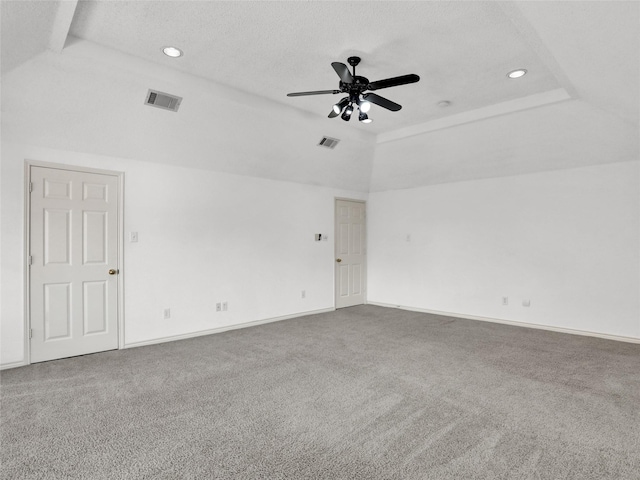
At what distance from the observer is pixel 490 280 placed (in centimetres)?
582

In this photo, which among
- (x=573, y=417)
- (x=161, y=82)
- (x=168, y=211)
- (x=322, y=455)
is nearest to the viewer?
(x=322, y=455)

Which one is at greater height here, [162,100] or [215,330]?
[162,100]

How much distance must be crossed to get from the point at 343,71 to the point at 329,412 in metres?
2.67

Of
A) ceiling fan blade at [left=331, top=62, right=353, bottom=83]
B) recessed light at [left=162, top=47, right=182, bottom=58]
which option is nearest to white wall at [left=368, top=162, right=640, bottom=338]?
ceiling fan blade at [left=331, top=62, right=353, bottom=83]

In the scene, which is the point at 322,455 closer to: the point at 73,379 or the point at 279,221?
the point at 73,379

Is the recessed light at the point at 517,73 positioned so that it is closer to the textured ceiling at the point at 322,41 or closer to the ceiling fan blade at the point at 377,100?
the textured ceiling at the point at 322,41

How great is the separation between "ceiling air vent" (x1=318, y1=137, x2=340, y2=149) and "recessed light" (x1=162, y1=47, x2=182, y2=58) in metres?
2.47

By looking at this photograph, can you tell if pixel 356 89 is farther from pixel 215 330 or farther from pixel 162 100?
pixel 215 330

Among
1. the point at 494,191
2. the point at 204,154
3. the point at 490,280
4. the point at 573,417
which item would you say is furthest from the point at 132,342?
the point at 494,191

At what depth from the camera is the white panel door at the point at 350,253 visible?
6.86 m

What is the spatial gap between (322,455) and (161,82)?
359 cm

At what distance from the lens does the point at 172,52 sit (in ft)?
10.6

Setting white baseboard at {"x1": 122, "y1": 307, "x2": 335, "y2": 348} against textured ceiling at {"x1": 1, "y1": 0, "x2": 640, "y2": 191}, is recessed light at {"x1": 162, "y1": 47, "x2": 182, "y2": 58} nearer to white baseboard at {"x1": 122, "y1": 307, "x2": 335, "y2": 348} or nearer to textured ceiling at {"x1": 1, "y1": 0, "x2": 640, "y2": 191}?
textured ceiling at {"x1": 1, "y1": 0, "x2": 640, "y2": 191}

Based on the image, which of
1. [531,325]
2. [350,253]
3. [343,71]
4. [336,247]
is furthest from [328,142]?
[531,325]
